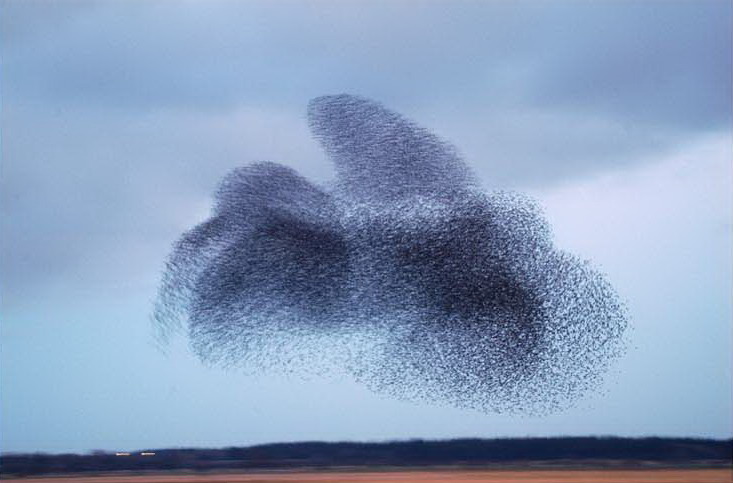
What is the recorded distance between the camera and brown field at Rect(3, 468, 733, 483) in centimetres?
1948

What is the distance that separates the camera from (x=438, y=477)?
20.1 metres

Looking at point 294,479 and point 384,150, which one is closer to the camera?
point 294,479

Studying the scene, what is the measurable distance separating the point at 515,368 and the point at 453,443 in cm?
203

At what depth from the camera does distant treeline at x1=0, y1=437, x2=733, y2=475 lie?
2225cm

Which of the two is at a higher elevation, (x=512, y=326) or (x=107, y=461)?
(x=512, y=326)

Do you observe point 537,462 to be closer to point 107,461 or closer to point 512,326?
point 512,326

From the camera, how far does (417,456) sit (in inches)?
889

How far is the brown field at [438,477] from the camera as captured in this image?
19.5 metres

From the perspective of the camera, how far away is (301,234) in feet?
75.4

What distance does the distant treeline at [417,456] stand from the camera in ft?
73.0

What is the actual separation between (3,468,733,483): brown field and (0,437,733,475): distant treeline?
32.7 inches

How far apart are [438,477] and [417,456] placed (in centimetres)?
246

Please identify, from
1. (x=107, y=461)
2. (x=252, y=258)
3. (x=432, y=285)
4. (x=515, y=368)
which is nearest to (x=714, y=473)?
(x=515, y=368)

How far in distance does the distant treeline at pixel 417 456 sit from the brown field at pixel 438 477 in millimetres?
831
